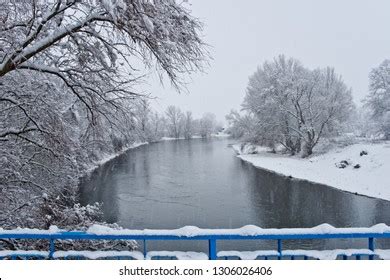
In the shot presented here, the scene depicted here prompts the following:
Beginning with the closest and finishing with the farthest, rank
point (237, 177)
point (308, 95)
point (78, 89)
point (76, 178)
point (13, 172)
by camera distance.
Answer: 1. point (78, 89)
2. point (13, 172)
3. point (76, 178)
4. point (237, 177)
5. point (308, 95)

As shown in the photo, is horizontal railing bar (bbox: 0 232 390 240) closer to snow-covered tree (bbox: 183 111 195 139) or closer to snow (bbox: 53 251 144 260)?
snow (bbox: 53 251 144 260)

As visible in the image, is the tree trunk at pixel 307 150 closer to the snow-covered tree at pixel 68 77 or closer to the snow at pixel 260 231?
the snow-covered tree at pixel 68 77

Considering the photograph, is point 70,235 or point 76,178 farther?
point 76,178

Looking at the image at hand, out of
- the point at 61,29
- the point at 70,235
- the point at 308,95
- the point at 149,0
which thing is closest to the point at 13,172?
the point at 61,29

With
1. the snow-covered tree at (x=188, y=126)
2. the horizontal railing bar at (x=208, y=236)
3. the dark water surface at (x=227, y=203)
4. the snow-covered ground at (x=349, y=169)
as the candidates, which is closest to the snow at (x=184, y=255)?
the horizontal railing bar at (x=208, y=236)

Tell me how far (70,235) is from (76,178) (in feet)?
16.1

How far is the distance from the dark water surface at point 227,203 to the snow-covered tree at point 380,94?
66.2 feet

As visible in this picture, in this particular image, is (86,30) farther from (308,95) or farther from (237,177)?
(308,95)

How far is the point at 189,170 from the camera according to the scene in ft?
101

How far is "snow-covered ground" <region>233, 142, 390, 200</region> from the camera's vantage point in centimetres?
2161

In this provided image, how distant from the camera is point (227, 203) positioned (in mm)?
18562

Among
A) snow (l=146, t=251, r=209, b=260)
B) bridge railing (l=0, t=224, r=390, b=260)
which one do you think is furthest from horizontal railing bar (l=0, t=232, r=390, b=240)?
snow (l=146, t=251, r=209, b=260)

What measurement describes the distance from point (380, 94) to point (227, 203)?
31.8m
